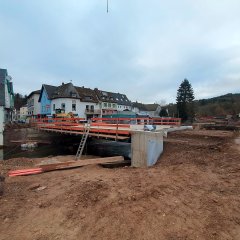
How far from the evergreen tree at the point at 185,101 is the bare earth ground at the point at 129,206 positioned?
46.2m

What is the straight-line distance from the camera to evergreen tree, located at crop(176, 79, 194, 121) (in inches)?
2098

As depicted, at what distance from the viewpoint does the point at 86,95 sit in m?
47.6

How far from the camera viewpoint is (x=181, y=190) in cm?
632

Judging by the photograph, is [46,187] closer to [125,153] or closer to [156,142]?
[156,142]

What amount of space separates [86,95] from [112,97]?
10462 millimetres

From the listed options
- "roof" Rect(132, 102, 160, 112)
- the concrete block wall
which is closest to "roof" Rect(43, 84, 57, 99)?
"roof" Rect(132, 102, 160, 112)

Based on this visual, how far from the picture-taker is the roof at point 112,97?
52.8 meters

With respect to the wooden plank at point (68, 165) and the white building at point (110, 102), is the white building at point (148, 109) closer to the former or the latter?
the white building at point (110, 102)

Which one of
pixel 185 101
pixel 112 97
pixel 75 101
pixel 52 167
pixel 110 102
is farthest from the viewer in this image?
pixel 112 97

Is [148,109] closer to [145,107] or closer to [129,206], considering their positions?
[145,107]

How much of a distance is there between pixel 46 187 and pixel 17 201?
1301 mm

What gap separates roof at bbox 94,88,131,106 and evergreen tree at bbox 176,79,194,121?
14.8 m

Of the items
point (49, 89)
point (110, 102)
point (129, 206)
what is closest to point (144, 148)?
point (129, 206)

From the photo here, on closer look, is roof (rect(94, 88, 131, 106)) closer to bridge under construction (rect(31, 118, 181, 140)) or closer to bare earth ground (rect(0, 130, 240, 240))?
bridge under construction (rect(31, 118, 181, 140))
